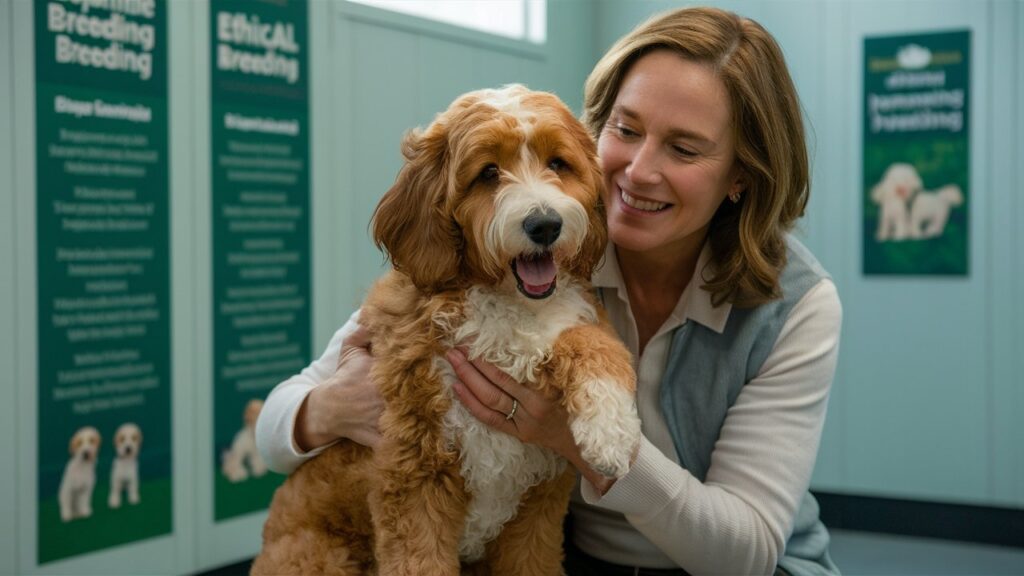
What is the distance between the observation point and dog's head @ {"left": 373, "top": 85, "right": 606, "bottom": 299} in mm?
1617

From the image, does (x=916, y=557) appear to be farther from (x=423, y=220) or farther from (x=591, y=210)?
(x=423, y=220)

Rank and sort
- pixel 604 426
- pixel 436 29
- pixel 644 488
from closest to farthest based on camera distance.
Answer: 1. pixel 604 426
2. pixel 644 488
3. pixel 436 29

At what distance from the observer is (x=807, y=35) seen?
544 centimetres

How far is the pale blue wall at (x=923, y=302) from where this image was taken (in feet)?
16.4

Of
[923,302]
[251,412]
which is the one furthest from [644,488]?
[923,302]

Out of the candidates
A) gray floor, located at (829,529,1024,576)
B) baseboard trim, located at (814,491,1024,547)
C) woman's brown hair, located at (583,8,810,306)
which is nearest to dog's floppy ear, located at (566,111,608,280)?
woman's brown hair, located at (583,8,810,306)

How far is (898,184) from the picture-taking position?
17.2 ft

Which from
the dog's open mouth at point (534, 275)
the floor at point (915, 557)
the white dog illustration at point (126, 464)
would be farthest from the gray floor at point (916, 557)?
the dog's open mouth at point (534, 275)

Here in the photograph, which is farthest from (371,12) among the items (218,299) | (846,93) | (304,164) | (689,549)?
(689,549)

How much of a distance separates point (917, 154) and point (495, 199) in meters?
4.17

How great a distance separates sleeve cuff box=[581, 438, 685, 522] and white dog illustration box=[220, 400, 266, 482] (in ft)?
8.55

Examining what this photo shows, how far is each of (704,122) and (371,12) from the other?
2.95 metres

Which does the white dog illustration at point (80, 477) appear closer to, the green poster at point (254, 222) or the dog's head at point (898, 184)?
the green poster at point (254, 222)

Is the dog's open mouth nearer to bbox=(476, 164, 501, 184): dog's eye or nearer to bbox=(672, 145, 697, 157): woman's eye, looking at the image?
bbox=(476, 164, 501, 184): dog's eye
